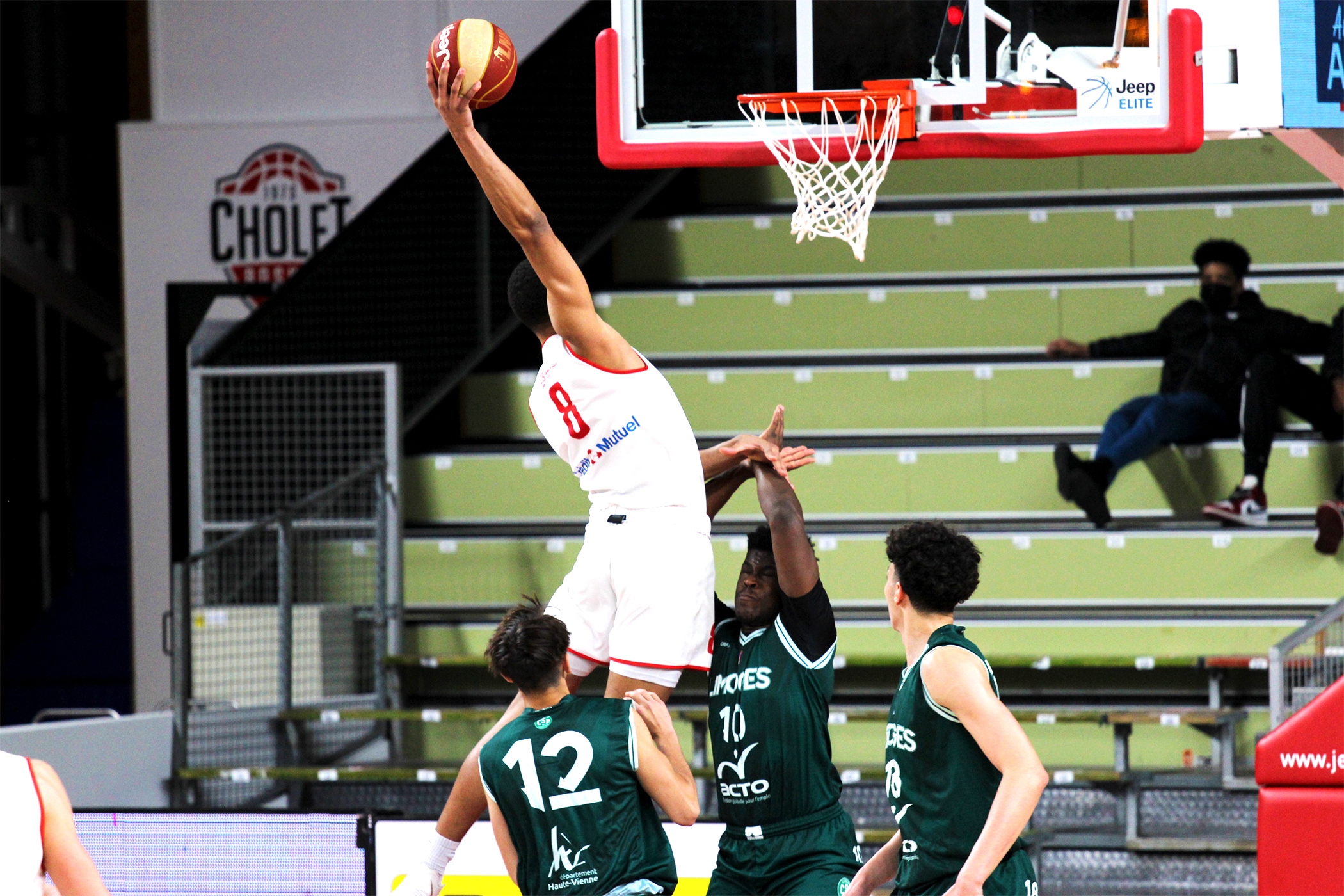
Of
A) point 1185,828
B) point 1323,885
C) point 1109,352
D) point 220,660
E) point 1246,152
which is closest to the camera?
point 1323,885

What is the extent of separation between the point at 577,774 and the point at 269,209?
7475 millimetres

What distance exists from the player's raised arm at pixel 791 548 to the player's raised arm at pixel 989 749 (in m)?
0.71

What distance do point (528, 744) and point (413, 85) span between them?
301 inches

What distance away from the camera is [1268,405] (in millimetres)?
8172

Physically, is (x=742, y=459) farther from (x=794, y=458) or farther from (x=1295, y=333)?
(x=1295, y=333)

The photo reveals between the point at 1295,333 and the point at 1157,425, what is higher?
the point at 1295,333

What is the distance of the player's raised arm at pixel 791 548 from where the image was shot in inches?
167

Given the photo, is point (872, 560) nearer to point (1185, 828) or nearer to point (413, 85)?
point (1185, 828)

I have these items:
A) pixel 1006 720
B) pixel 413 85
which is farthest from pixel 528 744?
pixel 413 85

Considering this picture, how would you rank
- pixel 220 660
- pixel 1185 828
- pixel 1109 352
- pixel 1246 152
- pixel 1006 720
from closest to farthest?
pixel 1006 720
pixel 1185 828
pixel 220 660
pixel 1109 352
pixel 1246 152

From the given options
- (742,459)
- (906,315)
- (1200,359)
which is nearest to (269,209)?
(906,315)

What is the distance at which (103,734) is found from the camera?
7617 millimetres

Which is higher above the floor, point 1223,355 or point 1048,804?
point 1223,355

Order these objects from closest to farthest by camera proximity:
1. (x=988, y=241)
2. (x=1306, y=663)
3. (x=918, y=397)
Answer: (x=1306, y=663)
(x=918, y=397)
(x=988, y=241)
